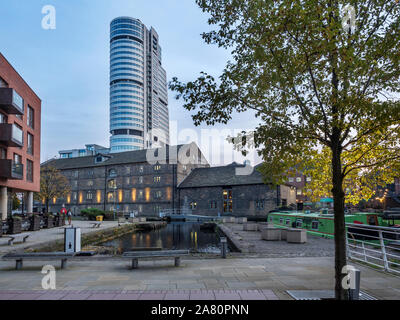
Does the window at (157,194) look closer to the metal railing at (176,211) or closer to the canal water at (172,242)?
the metal railing at (176,211)

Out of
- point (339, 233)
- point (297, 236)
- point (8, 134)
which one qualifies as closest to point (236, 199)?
point (297, 236)

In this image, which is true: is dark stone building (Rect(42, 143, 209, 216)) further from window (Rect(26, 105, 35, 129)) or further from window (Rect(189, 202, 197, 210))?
window (Rect(26, 105, 35, 129))

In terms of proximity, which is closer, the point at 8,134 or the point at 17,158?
the point at 8,134

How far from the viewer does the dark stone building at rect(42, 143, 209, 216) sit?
5656 cm

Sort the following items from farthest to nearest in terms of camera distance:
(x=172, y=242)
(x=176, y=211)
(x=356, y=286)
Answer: (x=176, y=211) → (x=172, y=242) → (x=356, y=286)

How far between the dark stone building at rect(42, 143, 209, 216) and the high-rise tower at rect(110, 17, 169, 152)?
7440 centimetres

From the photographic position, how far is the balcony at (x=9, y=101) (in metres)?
23.7

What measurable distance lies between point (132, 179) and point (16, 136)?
35.0 metres

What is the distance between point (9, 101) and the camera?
23.8 meters

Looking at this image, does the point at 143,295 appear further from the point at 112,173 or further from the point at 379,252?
the point at 112,173

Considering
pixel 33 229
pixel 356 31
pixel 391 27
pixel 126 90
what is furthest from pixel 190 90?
pixel 126 90

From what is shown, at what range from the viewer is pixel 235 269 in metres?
9.09
